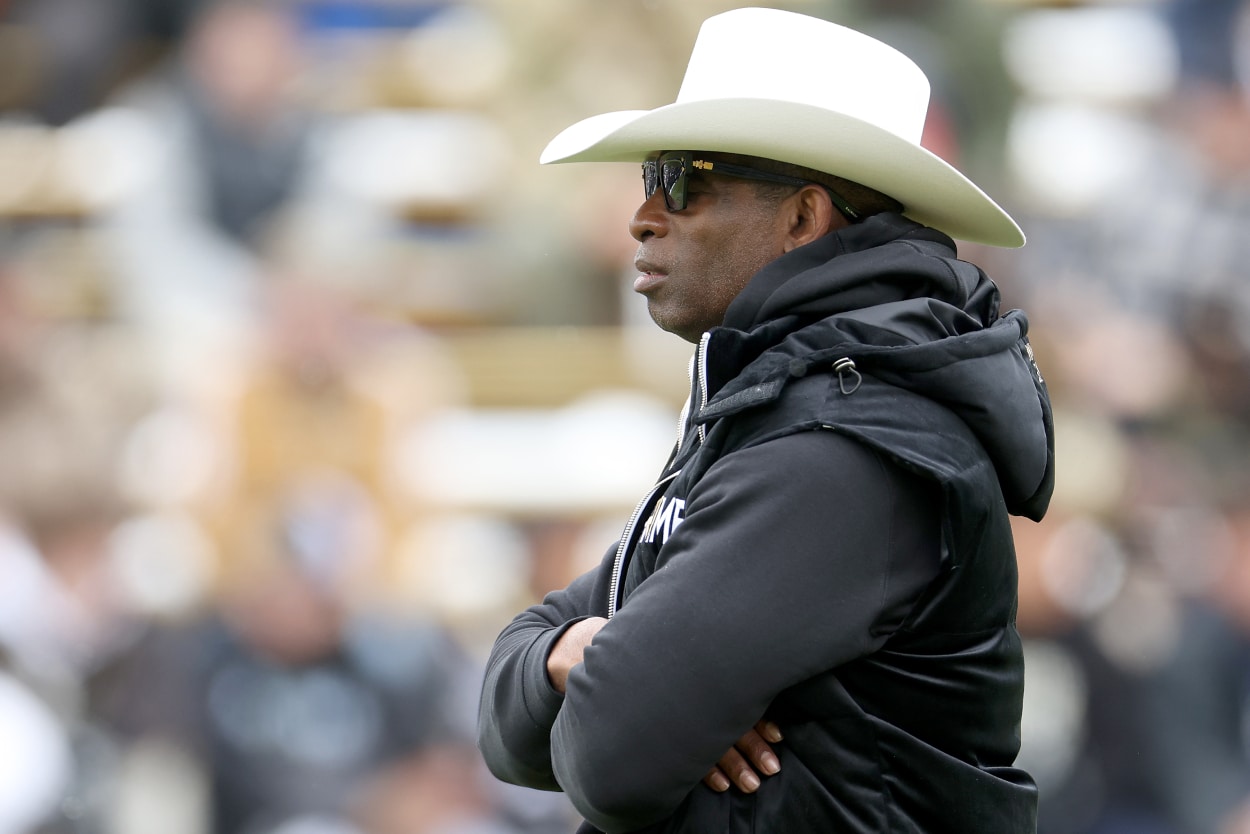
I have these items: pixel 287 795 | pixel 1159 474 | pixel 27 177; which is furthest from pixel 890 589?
pixel 27 177

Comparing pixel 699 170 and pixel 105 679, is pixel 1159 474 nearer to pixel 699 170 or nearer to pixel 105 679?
pixel 105 679

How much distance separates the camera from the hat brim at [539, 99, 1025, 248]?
1.87 m

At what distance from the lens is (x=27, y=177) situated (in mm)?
6156

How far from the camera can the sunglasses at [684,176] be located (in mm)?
1940

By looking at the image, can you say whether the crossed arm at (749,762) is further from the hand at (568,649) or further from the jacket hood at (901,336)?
the jacket hood at (901,336)

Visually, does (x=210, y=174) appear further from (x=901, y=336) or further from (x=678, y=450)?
(x=901, y=336)

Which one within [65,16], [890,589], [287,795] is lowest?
[287,795]

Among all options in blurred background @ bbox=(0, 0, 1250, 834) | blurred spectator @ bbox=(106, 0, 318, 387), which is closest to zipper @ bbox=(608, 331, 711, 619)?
blurred background @ bbox=(0, 0, 1250, 834)

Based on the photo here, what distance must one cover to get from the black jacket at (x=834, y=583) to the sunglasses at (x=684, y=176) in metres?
0.11

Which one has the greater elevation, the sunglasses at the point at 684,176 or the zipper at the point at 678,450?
the sunglasses at the point at 684,176

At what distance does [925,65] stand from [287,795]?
366 cm

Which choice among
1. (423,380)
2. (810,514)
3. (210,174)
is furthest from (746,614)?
(210,174)

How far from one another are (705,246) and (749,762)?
0.64 m

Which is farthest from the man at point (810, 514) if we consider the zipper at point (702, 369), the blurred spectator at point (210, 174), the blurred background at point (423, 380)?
the blurred spectator at point (210, 174)
